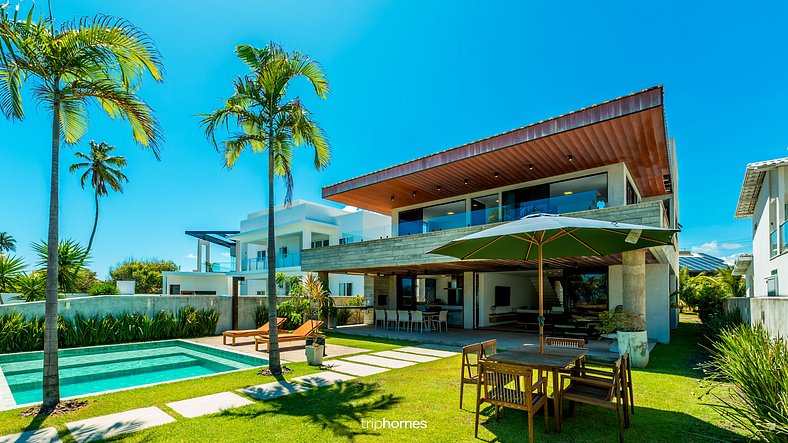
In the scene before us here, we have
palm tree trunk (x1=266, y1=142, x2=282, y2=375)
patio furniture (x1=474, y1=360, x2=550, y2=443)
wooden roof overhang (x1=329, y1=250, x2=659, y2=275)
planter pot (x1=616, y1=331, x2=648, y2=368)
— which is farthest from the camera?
wooden roof overhang (x1=329, y1=250, x2=659, y2=275)

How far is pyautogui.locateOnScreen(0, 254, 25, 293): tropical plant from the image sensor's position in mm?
13320

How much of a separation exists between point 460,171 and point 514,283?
8.26 meters

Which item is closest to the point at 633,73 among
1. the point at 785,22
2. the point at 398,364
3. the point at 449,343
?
the point at 785,22

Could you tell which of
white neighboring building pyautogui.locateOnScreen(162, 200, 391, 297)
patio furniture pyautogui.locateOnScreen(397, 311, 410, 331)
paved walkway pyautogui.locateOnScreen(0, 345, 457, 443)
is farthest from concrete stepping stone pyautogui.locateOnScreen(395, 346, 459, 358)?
white neighboring building pyautogui.locateOnScreen(162, 200, 391, 297)

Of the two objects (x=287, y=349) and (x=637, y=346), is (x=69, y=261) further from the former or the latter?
(x=637, y=346)

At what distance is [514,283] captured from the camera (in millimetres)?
19391

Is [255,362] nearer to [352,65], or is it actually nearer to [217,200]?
[352,65]

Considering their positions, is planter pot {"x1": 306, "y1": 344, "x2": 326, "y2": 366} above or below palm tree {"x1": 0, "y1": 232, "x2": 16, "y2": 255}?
below

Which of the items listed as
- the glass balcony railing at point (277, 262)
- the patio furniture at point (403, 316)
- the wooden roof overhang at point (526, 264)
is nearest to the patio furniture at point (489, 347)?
the wooden roof overhang at point (526, 264)

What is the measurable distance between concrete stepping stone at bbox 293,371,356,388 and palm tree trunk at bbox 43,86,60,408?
357 centimetres

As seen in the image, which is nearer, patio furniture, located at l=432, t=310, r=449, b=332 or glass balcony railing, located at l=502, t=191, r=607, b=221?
glass balcony railing, located at l=502, t=191, r=607, b=221

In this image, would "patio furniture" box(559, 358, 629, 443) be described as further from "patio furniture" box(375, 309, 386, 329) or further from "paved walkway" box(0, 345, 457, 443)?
"patio furniture" box(375, 309, 386, 329)

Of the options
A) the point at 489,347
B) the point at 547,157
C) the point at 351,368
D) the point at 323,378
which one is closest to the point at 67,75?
the point at 323,378

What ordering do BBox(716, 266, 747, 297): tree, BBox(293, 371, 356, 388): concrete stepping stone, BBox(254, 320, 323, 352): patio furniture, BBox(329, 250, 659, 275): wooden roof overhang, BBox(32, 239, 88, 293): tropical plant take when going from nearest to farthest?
1. BBox(293, 371, 356, 388): concrete stepping stone
2. BBox(254, 320, 323, 352): patio furniture
3. BBox(329, 250, 659, 275): wooden roof overhang
4. BBox(32, 239, 88, 293): tropical plant
5. BBox(716, 266, 747, 297): tree
